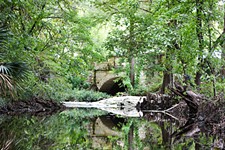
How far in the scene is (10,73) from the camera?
716 centimetres

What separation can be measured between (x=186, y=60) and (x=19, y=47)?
14.8ft

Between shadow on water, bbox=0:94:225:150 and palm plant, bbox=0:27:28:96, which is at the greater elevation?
palm plant, bbox=0:27:28:96

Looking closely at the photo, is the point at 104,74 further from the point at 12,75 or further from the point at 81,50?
the point at 12,75

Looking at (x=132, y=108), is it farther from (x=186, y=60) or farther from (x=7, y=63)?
(x=7, y=63)

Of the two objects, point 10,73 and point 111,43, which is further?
point 111,43

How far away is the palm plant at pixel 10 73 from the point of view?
22.4ft

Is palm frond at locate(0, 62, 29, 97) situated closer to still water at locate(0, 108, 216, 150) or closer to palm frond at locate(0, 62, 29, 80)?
palm frond at locate(0, 62, 29, 80)

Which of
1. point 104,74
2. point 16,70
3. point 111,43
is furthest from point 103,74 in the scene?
point 16,70

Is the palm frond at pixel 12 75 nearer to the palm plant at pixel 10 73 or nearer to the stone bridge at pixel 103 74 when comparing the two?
the palm plant at pixel 10 73

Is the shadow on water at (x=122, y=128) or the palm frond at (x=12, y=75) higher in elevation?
the palm frond at (x=12, y=75)

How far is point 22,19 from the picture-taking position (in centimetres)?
843

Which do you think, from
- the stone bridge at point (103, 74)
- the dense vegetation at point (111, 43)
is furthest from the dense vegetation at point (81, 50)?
the stone bridge at point (103, 74)

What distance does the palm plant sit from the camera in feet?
22.4

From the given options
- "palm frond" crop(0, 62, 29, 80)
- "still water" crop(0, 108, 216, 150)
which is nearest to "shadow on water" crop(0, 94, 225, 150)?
"still water" crop(0, 108, 216, 150)
